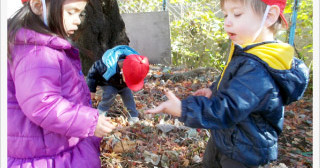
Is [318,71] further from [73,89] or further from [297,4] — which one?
[297,4]

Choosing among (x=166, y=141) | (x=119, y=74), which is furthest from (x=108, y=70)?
(x=166, y=141)

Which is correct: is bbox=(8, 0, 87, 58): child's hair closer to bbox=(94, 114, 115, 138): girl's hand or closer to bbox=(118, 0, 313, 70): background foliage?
bbox=(94, 114, 115, 138): girl's hand

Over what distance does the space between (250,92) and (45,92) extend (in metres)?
1.13

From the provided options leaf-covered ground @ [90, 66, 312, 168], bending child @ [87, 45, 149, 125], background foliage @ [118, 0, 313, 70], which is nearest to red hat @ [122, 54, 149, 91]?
bending child @ [87, 45, 149, 125]

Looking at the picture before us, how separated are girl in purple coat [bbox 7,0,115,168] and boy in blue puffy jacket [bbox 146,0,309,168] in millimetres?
473

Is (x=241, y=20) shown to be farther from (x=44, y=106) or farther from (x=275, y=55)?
(x=44, y=106)

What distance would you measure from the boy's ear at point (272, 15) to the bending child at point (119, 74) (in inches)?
58.8

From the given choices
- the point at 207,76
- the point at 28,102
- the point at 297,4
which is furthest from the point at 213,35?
the point at 28,102

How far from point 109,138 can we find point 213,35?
4417mm

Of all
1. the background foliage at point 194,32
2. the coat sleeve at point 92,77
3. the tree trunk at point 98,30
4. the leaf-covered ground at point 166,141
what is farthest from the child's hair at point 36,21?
the background foliage at point 194,32

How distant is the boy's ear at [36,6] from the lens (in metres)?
1.53

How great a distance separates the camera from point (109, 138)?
272 cm

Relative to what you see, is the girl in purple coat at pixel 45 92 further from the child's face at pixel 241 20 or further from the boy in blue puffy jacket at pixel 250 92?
the child's face at pixel 241 20

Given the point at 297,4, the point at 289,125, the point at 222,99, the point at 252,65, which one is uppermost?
the point at 297,4
